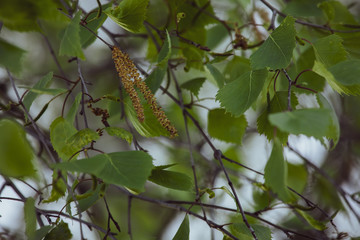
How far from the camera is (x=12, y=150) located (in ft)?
1.26

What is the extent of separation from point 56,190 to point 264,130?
0.21 m

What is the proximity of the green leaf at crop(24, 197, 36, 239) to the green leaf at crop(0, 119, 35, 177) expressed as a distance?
3 centimetres

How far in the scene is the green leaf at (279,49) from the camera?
36 centimetres

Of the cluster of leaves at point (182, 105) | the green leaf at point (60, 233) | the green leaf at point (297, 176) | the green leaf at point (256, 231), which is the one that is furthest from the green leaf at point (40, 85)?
the green leaf at point (297, 176)

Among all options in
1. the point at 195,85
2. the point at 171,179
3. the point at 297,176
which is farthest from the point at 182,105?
the point at 297,176

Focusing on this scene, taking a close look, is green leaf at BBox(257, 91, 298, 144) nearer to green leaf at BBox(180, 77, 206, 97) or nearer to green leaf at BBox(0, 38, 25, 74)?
green leaf at BBox(180, 77, 206, 97)

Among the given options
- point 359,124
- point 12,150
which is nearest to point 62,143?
point 12,150

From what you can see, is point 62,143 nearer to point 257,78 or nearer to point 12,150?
point 12,150

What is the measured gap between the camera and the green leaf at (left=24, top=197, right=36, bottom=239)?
0.39 meters

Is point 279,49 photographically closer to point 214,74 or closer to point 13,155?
point 214,74

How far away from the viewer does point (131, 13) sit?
37cm

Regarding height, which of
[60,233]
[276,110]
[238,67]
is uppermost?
[238,67]

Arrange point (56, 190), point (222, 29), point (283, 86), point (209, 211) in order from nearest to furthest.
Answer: point (56, 190) < point (283, 86) < point (222, 29) < point (209, 211)

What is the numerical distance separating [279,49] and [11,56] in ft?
1.18
